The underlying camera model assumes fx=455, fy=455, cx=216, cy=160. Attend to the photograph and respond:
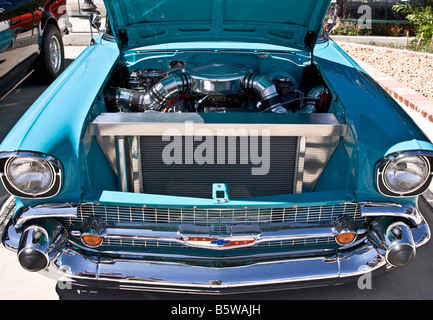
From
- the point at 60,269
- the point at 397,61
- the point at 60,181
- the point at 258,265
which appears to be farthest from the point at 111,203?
the point at 397,61

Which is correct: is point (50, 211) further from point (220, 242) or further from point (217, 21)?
point (217, 21)

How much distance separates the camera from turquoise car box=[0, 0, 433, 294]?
1.86 m

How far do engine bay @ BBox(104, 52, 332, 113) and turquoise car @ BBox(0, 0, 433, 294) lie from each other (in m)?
0.30

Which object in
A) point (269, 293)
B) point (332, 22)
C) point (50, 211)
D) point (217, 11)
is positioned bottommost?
point (269, 293)

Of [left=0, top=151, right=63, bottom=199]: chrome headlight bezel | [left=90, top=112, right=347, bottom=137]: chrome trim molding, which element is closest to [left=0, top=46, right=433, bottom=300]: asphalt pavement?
[left=0, top=151, right=63, bottom=199]: chrome headlight bezel

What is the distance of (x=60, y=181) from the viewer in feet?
5.97

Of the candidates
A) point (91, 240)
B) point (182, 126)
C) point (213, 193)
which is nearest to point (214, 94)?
point (182, 126)

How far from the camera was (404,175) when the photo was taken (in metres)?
1.89

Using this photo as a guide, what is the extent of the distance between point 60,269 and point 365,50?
5.87 meters

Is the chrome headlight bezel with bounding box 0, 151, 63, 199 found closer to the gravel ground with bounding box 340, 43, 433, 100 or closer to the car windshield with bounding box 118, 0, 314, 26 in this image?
the car windshield with bounding box 118, 0, 314, 26

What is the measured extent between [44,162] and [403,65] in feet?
17.0

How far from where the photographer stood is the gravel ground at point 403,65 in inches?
201
